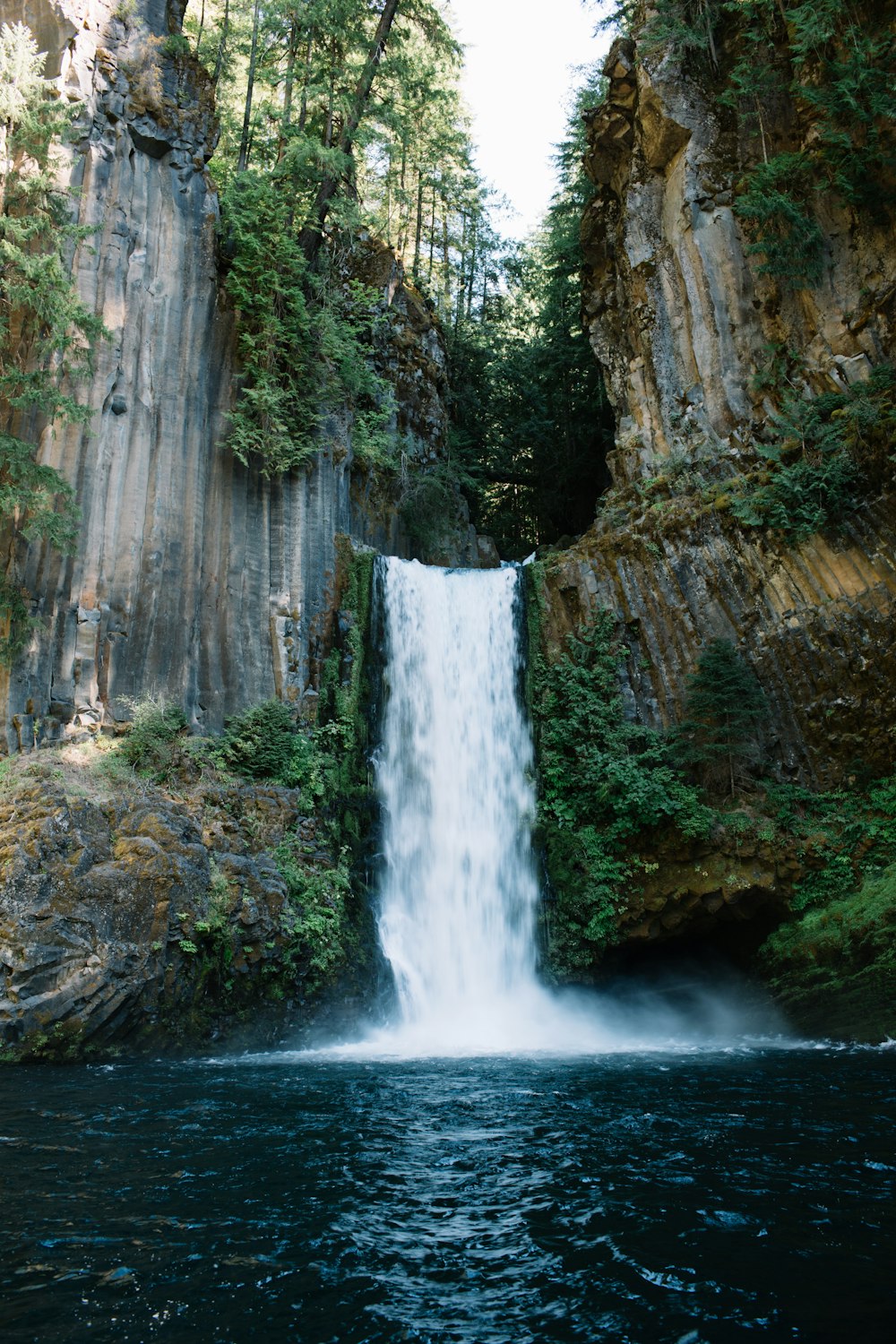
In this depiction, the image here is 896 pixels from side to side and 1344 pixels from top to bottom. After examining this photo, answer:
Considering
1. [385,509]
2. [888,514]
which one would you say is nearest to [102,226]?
[385,509]

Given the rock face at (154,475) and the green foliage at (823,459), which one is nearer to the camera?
the rock face at (154,475)

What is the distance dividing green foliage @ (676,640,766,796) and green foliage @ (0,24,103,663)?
11.0 metres

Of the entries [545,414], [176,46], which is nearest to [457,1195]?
[176,46]

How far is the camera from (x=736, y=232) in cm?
1895

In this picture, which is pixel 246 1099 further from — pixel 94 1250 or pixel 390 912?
pixel 390 912

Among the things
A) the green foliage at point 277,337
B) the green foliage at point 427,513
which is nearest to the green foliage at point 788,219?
the green foliage at point 277,337

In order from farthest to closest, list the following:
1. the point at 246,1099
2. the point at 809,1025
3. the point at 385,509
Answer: the point at 385,509 < the point at 809,1025 < the point at 246,1099

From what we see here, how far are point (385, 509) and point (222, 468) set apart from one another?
5573 mm

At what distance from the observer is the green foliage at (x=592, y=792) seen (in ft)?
51.4

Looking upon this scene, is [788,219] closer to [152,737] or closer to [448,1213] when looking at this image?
[152,737]

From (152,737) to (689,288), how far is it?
14.8 meters

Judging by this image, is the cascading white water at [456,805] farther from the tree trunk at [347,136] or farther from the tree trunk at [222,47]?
the tree trunk at [222,47]

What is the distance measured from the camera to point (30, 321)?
1495cm

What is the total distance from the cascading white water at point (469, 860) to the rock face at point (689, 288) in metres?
5.58
